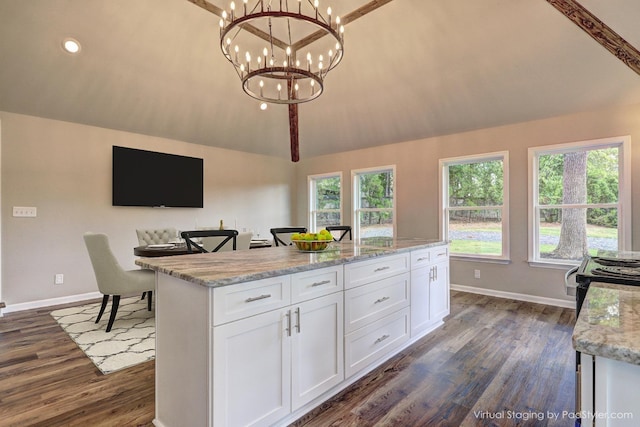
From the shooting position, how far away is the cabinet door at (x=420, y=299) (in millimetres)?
2883

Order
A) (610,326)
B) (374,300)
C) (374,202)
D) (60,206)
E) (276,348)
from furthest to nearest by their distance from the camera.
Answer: (374,202) < (60,206) < (374,300) < (276,348) < (610,326)

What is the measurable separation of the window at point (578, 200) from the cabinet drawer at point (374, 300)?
2650mm

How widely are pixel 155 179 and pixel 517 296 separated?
5.61 m

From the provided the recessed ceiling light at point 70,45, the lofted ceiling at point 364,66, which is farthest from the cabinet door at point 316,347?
the recessed ceiling light at point 70,45

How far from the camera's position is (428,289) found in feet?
10.2

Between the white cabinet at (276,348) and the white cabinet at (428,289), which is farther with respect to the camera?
the white cabinet at (428,289)

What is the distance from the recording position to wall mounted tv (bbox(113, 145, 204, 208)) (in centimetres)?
469


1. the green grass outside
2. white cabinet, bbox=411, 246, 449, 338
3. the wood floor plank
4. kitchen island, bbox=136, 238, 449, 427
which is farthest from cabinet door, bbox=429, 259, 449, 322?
the green grass outside

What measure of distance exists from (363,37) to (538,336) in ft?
12.1

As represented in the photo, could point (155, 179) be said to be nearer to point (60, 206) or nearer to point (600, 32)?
point (60, 206)

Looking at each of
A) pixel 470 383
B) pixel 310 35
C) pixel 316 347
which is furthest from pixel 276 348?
pixel 310 35

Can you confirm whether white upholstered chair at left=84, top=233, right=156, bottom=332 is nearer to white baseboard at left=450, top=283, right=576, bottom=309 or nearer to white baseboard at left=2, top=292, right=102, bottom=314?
white baseboard at left=2, top=292, right=102, bottom=314

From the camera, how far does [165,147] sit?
5199 mm

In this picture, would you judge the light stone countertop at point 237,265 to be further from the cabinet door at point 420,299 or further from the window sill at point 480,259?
the window sill at point 480,259
